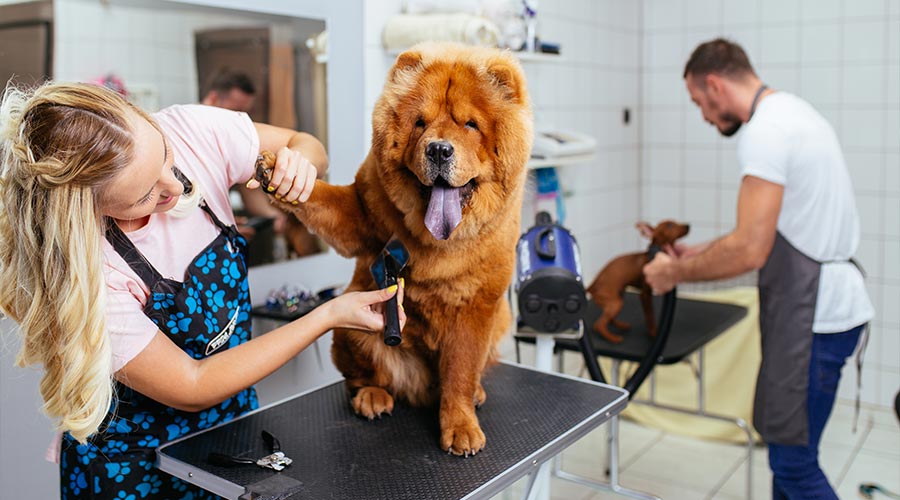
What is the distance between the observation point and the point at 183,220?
140cm

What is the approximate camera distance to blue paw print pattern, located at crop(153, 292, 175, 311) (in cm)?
132

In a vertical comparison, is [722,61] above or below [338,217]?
above

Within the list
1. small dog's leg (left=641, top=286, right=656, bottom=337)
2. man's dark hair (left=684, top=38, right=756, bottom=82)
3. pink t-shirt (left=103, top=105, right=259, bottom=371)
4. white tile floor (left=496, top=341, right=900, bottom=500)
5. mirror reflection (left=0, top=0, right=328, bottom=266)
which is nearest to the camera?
pink t-shirt (left=103, top=105, right=259, bottom=371)

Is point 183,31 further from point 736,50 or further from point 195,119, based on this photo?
point 736,50

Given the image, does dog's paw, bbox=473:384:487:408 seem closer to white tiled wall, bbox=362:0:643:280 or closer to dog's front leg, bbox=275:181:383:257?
dog's front leg, bbox=275:181:383:257

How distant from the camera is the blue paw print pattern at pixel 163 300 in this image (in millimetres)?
1321

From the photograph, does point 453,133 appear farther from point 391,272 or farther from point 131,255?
point 131,255

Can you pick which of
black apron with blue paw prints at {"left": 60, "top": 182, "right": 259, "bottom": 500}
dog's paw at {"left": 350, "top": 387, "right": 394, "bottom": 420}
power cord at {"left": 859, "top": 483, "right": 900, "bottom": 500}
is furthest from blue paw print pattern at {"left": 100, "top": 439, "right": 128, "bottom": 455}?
power cord at {"left": 859, "top": 483, "right": 900, "bottom": 500}

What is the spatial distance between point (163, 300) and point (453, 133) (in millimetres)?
567

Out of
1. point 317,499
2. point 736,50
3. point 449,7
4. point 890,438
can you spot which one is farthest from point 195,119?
point 890,438

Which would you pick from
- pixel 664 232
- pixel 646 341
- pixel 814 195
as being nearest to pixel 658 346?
pixel 646 341

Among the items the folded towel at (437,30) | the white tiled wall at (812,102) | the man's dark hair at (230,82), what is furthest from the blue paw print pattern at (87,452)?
the white tiled wall at (812,102)

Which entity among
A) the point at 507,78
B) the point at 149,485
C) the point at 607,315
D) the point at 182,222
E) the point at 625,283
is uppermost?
the point at 507,78

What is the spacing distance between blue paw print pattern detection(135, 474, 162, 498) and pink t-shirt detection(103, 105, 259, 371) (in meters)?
0.30
